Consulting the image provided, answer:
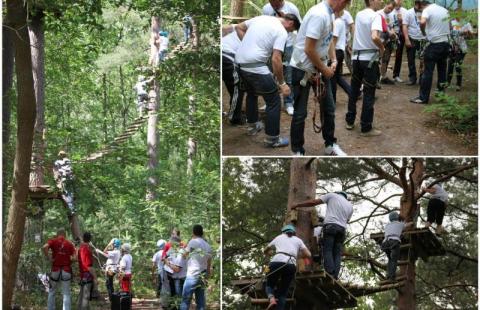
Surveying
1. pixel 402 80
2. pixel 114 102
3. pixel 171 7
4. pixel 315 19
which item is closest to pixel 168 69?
pixel 171 7

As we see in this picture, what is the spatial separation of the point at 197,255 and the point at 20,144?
7.37 feet

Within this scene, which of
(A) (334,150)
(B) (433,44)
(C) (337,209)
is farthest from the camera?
(B) (433,44)

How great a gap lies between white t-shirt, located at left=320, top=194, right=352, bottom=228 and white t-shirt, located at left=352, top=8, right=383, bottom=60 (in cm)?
129

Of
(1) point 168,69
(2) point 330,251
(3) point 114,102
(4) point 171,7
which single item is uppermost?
(4) point 171,7

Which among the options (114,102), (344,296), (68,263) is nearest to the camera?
(344,296)

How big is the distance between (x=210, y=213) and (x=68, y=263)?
14.0 ft

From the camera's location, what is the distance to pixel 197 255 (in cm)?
874

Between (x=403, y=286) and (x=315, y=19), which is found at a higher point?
(x=315, y=19)

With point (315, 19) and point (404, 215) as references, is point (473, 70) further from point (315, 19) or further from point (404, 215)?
point (315, 19)

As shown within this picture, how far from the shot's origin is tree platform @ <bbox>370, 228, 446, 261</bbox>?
899 centimetres

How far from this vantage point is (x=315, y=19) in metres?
6.11

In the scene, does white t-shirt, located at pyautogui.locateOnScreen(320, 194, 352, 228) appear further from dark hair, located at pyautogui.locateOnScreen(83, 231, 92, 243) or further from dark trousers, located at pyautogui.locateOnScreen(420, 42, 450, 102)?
dark hair, located at pyautogui.locateOnScreen(83, 231, 92, 243)

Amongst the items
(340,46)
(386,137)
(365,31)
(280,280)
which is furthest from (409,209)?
(280,280)

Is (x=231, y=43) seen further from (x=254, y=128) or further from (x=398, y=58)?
(x=398, y=58)
